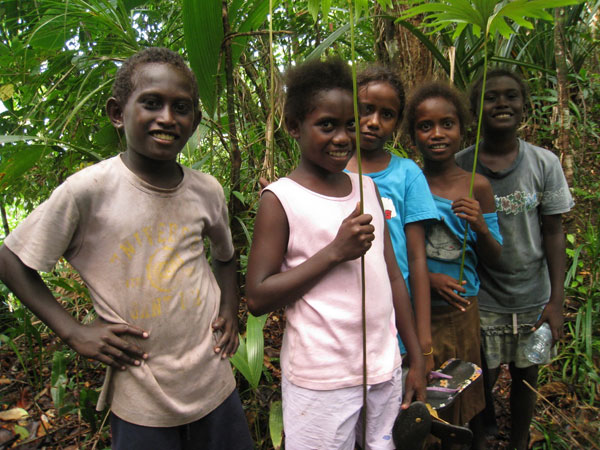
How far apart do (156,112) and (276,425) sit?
1.37 m

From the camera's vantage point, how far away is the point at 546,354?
207 cm

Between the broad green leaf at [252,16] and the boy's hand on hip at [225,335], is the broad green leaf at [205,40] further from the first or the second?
the boy's hand on hip at [225,335]

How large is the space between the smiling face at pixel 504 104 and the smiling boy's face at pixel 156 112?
1.48 metres

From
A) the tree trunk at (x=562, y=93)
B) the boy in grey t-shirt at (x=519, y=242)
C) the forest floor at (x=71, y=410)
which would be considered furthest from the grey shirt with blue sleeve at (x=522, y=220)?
the tree trunk at (x=562, y=93)

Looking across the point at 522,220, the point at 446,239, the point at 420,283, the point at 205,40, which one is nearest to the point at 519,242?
the point at 522,220

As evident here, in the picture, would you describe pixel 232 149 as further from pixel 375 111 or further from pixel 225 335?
pixel 225 335

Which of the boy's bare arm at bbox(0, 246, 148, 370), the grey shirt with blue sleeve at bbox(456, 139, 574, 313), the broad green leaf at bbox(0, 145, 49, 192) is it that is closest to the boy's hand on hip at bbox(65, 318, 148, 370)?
the boy's bare arm at bbox(0, 246, 148, 370)

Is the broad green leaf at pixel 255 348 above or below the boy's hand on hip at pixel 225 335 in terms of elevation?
below

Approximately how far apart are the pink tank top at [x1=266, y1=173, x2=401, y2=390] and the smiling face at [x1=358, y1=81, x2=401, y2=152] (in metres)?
0.41

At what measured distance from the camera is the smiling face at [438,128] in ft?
6.12

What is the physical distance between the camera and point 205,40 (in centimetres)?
197

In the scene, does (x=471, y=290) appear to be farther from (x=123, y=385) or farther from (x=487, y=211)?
(x=123, y=385)

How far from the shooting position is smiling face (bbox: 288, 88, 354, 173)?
54.5 inches

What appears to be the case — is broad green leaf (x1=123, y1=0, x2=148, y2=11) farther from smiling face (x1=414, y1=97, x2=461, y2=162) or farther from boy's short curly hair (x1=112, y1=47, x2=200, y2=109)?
smiling face (x1=414, y1=97, x2=461, y2=162)
